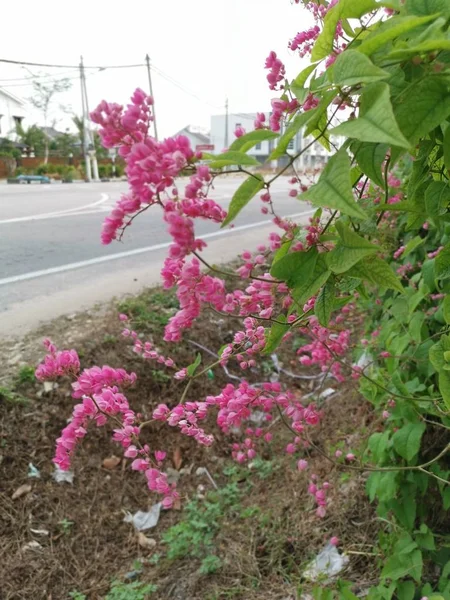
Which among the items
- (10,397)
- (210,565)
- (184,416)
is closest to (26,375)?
(10,397)

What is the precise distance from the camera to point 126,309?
328 cm

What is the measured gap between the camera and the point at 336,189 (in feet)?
1.74

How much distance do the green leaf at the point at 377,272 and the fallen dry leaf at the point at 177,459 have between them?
2228mm

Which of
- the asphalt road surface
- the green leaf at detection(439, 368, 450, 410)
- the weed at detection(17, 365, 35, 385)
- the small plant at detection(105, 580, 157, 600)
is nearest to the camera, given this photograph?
the green leaf at detection(439, 368, 450, 410)

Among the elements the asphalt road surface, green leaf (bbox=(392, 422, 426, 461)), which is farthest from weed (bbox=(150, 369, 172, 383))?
green leaf (bbox=(392, 422, 426, 461))

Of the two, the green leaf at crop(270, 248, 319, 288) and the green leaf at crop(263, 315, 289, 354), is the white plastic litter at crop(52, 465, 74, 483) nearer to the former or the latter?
the green leaf at crop(263, 315, 289, 354)

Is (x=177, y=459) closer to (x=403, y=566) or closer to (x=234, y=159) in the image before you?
(x=403, y=566)

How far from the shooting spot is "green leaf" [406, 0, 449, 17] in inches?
23.1

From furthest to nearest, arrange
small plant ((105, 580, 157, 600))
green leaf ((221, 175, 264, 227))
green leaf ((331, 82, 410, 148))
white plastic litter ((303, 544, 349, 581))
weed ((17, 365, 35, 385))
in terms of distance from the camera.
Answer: weed ((17, 365, 35, 385)) → small plant ((105, 580, 157, 600)) → white plastic litter ((303, 544, 349, 581)) → green leaf ((221, 175, 264, 227)) → green leaf ((331, 82, 410, 148))

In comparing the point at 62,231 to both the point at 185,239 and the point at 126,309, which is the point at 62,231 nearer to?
the point at 126,309

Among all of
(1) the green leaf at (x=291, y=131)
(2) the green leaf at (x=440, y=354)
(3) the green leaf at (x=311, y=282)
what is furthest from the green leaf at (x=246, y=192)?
(2) the green leaf at (x=440, y=354)

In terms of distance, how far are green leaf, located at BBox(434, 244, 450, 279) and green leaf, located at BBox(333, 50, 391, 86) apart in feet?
1.25

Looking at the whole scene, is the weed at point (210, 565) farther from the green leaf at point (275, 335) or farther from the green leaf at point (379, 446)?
the green leaf at point (275, 335)

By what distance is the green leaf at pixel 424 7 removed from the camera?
586 mm
